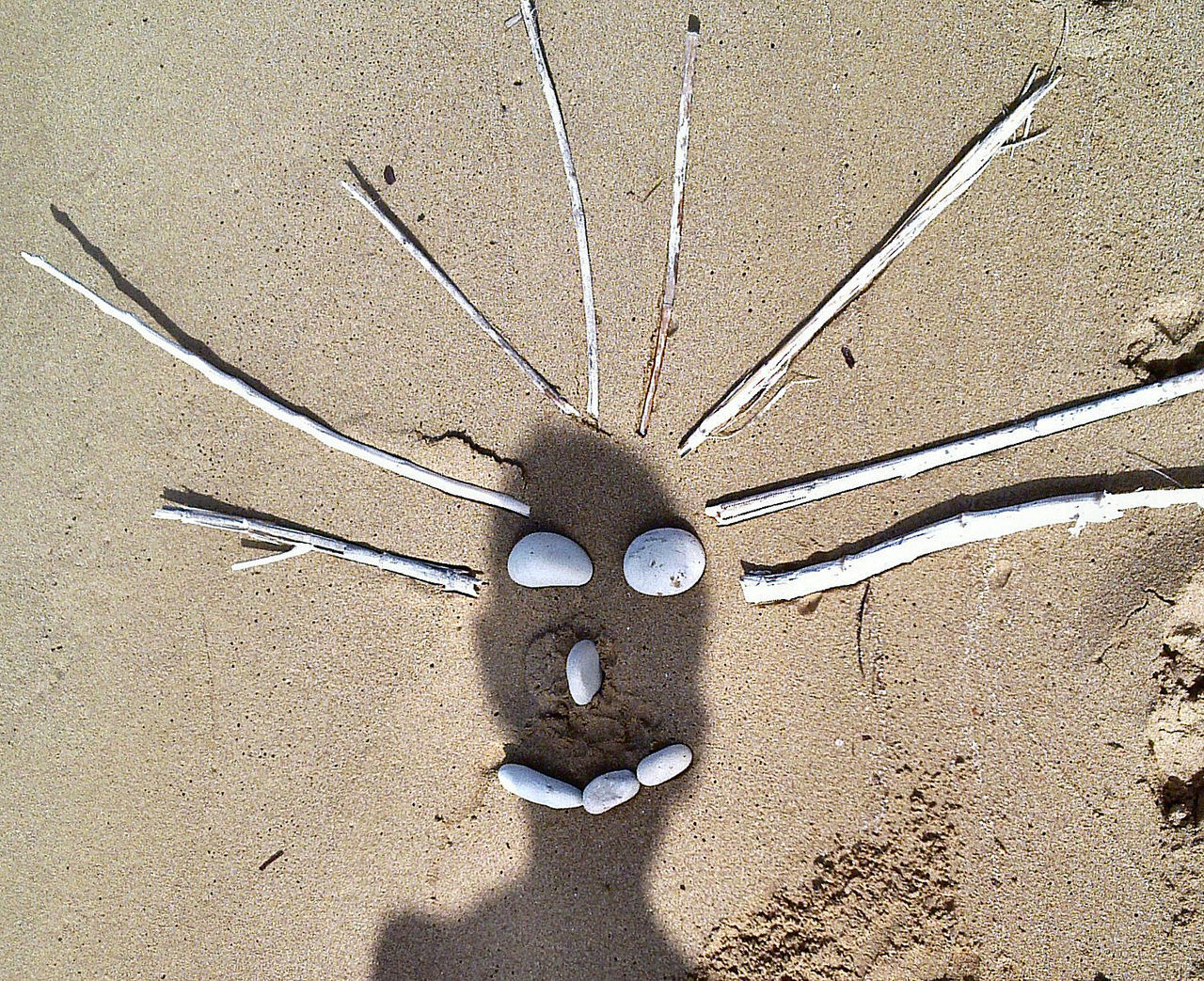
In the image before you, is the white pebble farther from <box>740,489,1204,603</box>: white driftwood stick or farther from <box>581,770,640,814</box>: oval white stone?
<box>740,489,1204,603</box>: white driftwood stick

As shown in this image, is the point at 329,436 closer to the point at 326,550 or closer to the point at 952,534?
the point at 326,550

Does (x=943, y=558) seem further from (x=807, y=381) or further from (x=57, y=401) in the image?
(x=57, y=401)

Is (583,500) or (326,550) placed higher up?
(326,550)

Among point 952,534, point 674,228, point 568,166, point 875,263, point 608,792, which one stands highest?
point 568,166

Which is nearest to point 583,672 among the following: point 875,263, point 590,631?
point 590,631

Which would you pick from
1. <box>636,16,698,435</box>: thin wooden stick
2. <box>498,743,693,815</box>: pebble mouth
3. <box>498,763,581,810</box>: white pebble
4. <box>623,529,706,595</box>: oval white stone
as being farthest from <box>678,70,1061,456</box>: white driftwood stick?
<box>498,763,581,810</box>: white pebble

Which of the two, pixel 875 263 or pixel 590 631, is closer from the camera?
pixel 875 263

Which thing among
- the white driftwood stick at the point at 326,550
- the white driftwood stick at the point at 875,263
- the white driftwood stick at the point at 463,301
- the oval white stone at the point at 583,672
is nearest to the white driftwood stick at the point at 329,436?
the white driftwood stick at the point at 326,550
